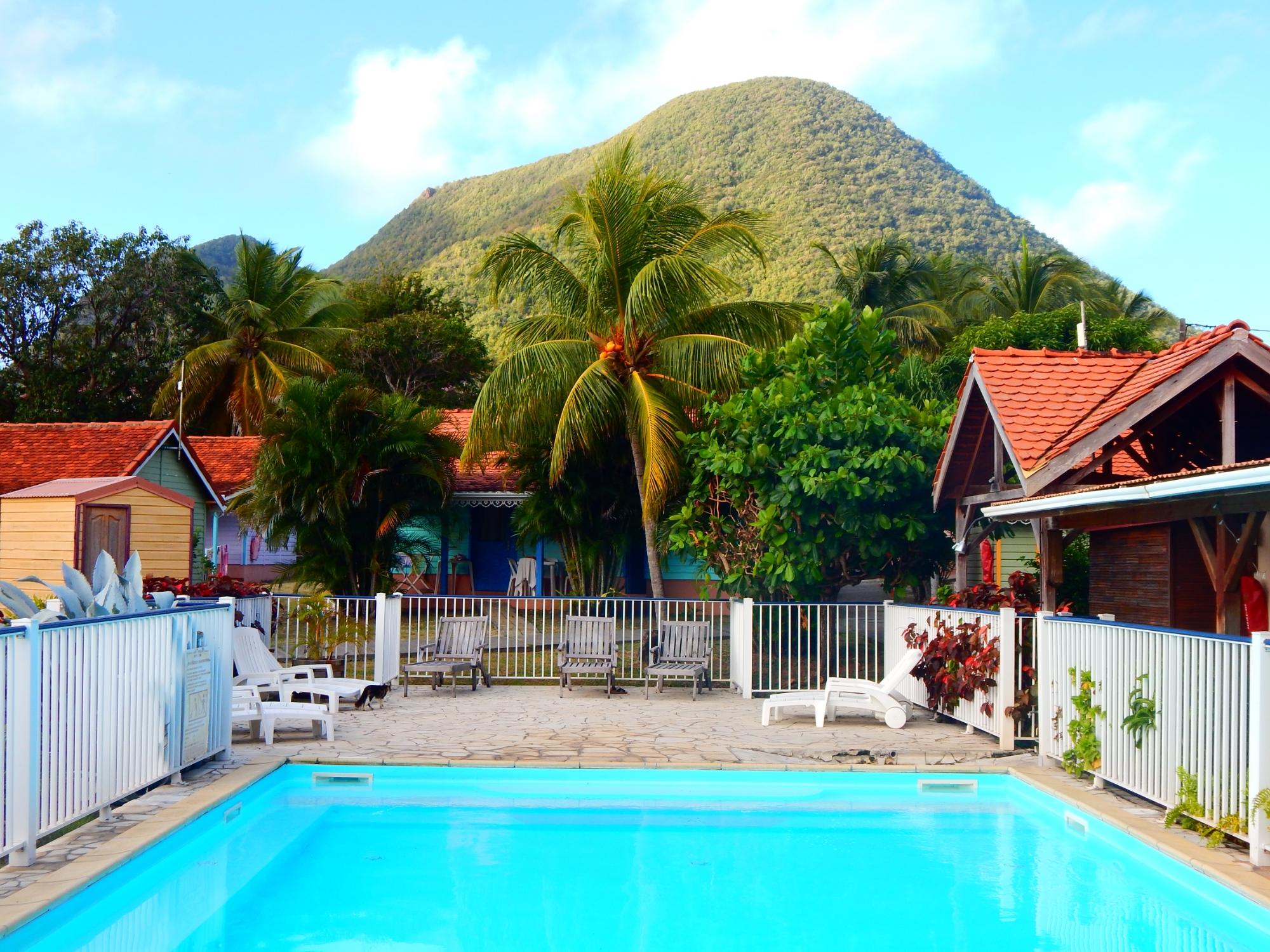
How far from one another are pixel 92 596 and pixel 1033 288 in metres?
35.2

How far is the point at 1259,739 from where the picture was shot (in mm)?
6195

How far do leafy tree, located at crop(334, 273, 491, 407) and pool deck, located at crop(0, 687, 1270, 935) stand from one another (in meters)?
25.5

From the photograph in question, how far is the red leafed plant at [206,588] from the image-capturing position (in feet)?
44.0

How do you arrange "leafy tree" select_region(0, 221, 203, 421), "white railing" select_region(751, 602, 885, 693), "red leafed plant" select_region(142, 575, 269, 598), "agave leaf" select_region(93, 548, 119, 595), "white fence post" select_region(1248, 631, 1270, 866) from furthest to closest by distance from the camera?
"leafy tree" select_region(0, 221, 203, 421), "white railing" select_region(751, 602, 885, 693), "red leafed plant" select_region(142, 575, 269, 598), "agave leaf" select_region(93, 548, 119, 595), "white fence post" select_region(1248, 631, 1270, 866)

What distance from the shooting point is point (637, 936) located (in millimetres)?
6363

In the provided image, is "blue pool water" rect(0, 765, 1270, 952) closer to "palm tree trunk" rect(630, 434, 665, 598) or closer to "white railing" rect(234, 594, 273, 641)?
"white railing" rect(234, 594, 273, 641)

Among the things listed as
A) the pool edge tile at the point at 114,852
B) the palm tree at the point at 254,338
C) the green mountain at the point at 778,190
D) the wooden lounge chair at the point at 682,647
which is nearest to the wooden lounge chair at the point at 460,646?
the wooden lounge chair at the point at 682,647

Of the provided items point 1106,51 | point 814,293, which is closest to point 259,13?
point 1106,51

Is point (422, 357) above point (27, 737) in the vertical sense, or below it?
above

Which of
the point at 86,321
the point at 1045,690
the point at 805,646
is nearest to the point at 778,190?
the point at 86,321

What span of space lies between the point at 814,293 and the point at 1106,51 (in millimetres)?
21383

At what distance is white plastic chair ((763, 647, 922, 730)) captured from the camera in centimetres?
1212

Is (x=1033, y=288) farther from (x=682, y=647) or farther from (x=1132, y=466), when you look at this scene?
(x=682, y=647)

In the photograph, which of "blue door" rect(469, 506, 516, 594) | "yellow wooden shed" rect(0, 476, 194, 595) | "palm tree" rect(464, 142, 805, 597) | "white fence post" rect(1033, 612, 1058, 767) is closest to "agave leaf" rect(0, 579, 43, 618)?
"white fence post" rect(1033, 612, 1058, 767)
